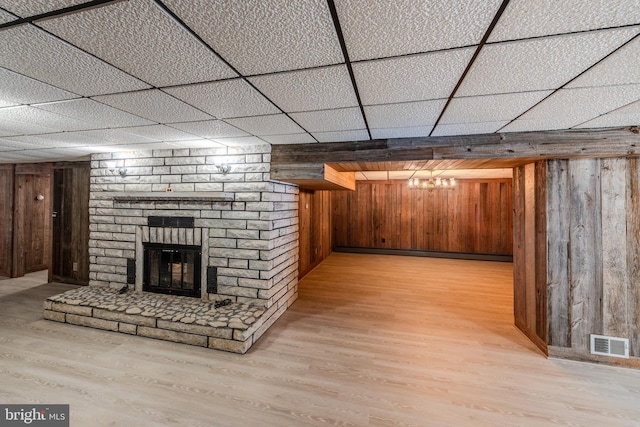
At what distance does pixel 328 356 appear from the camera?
98.6 inches

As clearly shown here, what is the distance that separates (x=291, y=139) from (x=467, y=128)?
1735 mm

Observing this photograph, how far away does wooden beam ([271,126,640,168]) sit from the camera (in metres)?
2.29

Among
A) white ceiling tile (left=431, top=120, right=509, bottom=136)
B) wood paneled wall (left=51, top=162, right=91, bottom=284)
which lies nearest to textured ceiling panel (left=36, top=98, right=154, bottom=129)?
→ white ceiling tile (left=431, top=120, right=509, bottom=136)

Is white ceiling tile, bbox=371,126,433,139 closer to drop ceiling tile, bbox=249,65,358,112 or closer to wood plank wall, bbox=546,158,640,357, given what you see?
drop ceiling tile, bbox=249,65,358,112

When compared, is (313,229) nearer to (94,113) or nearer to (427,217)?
(427,217)

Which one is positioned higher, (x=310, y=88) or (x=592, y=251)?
(x=310, y=88)

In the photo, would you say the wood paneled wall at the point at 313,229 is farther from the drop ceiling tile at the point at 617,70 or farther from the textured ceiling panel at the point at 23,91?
the drop ceiling tile at the point at 617,70

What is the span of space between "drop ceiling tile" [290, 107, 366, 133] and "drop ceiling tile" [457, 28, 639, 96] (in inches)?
30.1

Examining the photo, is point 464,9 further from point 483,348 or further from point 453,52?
point 483,348

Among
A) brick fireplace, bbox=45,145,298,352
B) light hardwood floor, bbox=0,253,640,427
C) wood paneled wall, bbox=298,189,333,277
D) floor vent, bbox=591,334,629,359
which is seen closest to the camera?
light hardwood floor, bbox=0,253,640,427

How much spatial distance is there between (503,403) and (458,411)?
0.38 m

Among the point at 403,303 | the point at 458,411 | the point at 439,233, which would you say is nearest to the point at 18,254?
the point at 403,303

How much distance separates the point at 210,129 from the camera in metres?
2.45

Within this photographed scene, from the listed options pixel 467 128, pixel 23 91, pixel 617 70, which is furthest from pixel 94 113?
pixel 617 70
